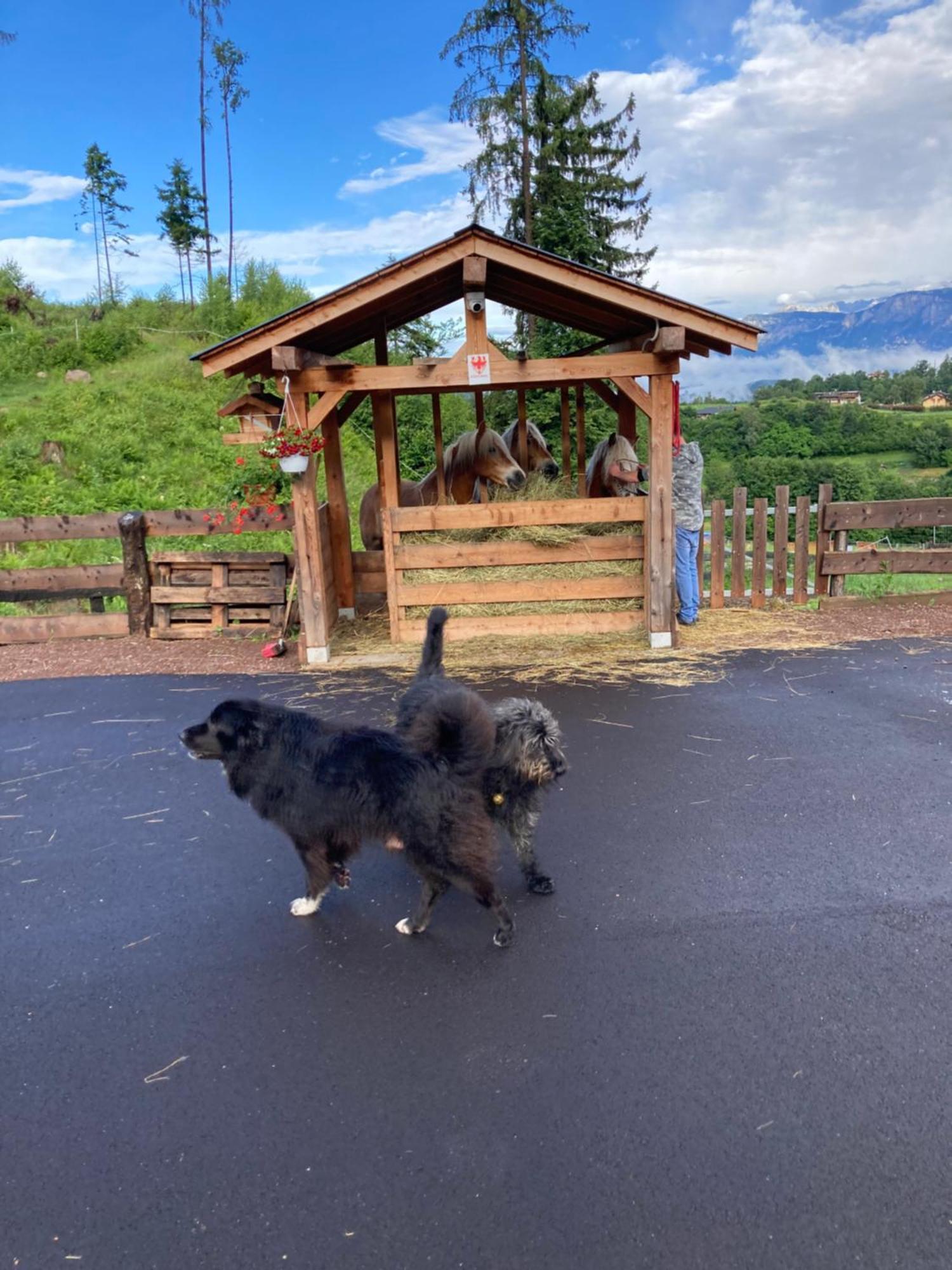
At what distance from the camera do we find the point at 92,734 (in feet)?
21.1

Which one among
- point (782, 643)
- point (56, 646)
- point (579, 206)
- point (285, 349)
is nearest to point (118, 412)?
point (579, 206)

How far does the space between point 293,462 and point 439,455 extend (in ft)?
8.27

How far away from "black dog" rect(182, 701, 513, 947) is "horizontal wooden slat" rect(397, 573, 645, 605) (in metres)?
4.86

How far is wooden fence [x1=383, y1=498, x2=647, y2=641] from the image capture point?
8.34 meters

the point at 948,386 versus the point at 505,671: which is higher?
the point at 948,386

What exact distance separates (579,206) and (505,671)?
2011 centimetres

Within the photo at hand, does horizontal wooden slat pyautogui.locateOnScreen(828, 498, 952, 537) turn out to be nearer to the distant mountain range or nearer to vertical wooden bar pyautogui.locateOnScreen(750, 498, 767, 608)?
vertical wooden bar pyautogui.locateOnScreen(750, 498, 767, 608)

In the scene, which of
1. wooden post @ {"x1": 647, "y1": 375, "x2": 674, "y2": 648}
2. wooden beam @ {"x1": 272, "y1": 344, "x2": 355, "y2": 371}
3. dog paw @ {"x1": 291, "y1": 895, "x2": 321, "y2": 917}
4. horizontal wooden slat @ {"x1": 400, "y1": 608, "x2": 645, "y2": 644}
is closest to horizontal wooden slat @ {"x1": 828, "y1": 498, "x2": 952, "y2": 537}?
wooden post @ {"x1": 647, "y1": 375, "x2": 674, "y2": 648}

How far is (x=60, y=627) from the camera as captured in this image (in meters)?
9.55

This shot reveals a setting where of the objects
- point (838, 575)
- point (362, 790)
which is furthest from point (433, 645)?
point (838, 575)

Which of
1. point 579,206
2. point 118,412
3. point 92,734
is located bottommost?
point 92,734

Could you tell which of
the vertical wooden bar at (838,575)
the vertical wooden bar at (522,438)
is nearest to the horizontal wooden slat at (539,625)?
the vertical wooden bar at (522,438)

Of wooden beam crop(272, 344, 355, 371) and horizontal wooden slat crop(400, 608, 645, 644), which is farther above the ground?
wooden beam crop(272, 344, 355, 371)

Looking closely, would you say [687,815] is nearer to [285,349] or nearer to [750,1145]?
[750,1145]
